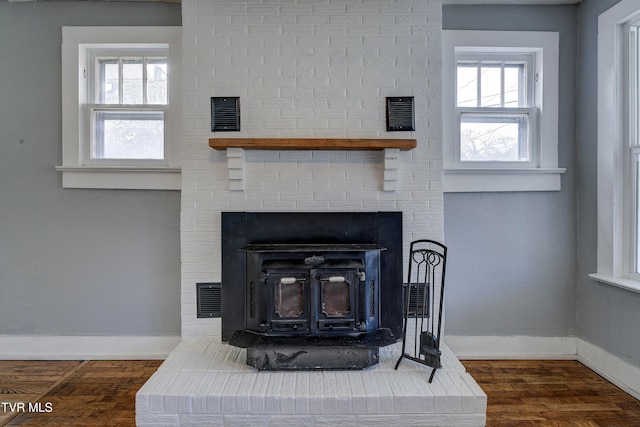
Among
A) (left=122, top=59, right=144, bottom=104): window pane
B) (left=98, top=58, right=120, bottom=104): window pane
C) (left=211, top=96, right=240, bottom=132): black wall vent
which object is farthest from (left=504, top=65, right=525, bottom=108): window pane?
(left=98, top=58, right=120, bottom=104): window pane

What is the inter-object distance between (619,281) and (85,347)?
341 cm

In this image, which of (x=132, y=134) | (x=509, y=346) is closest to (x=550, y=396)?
(x=509, y=346)

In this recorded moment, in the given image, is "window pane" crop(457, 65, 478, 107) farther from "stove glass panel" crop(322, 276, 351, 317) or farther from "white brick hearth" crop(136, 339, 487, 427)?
"white brick hearth" crop(136, 339, 487, 427)

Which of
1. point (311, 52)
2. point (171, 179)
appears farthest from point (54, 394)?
point (311, 52)

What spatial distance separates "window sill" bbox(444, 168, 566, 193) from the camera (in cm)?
262

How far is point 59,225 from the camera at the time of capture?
104 inches

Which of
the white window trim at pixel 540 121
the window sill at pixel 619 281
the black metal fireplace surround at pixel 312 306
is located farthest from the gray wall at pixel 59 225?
the window sill at pixel 619 281

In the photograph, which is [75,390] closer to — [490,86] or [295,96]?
[295,96]

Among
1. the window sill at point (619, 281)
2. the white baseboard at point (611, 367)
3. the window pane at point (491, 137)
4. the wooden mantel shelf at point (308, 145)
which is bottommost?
the white baseboard at point (611, 367)

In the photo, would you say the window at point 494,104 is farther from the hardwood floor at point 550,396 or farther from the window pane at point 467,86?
the hardwood floor at point 550,396

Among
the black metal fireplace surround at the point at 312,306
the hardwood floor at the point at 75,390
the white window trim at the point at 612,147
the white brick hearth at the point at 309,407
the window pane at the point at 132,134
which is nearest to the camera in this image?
the white brick hearth at the point at 309,407

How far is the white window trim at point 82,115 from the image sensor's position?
259 cm

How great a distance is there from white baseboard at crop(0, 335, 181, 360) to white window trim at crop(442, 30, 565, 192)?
2.23 meters

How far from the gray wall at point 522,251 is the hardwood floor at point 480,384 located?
28 cm
